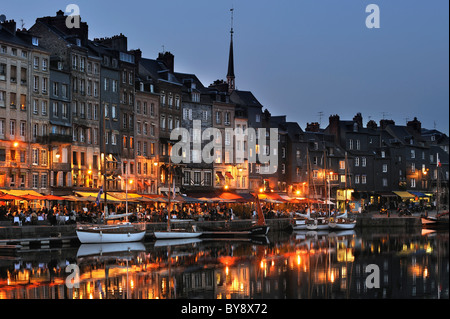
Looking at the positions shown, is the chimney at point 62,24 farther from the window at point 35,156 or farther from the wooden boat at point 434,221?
the wooden boat at point 434,221

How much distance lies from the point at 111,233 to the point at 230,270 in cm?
1748

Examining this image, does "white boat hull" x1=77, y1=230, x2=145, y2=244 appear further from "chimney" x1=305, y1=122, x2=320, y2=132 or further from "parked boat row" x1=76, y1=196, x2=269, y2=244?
"chimney" x1=305, y1=122, x2=320, y2=132

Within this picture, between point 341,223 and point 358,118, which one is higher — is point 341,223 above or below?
below

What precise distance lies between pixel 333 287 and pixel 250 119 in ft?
206

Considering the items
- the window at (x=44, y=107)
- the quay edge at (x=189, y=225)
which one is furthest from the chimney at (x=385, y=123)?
the window at (x=44, y=107)

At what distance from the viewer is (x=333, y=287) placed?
3969 centimetres

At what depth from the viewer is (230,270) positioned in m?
46.7

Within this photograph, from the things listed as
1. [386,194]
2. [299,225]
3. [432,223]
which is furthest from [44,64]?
[386,194]

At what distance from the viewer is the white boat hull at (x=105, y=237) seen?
59.8 m

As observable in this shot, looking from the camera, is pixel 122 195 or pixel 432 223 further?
pixel 432 223

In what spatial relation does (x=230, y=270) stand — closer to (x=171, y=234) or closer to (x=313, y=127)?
(x=171, y=234)

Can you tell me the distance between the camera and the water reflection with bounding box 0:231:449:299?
124 feet
